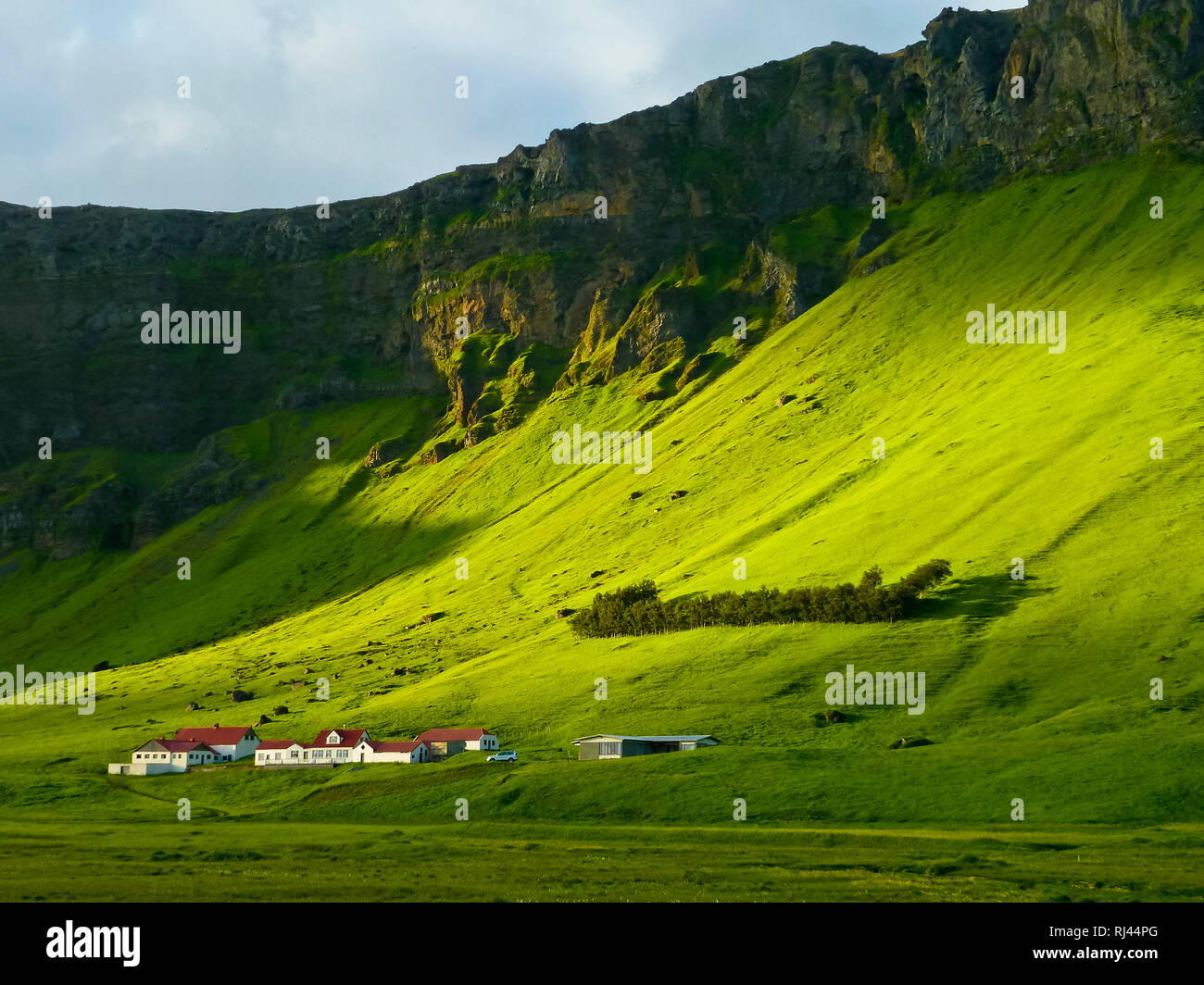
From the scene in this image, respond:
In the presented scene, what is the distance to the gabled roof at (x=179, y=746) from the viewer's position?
116938 mm

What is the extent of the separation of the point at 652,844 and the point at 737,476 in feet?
403

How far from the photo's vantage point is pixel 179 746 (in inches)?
4624

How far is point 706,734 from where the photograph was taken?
98.7 metres

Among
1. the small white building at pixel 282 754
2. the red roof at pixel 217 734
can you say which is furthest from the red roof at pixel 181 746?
the small white building at pixel 282 754

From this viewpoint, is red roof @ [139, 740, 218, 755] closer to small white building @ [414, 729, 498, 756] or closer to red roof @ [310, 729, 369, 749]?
red roof @ [310, 729, 369, 749]

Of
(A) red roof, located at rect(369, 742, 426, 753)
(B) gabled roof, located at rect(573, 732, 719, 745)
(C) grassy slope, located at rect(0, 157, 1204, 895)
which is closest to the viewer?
(C) grassy slope, located at rect(0, 157, 1204, 895)

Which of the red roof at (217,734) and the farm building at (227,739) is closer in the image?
the farm building at (227,739)

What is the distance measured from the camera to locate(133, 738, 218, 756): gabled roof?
117 metres

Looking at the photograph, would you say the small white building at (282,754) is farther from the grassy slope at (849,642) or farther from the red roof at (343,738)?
the grassy slope at (849,642)

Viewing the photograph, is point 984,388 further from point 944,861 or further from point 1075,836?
point 944,861

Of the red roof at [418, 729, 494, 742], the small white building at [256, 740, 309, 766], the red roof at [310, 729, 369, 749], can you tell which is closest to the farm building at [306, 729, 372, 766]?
the red roof at [310, 729, 369, 749]

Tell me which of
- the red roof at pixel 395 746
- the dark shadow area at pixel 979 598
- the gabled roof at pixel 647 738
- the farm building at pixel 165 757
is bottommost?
the farm building at pixel 165 757
